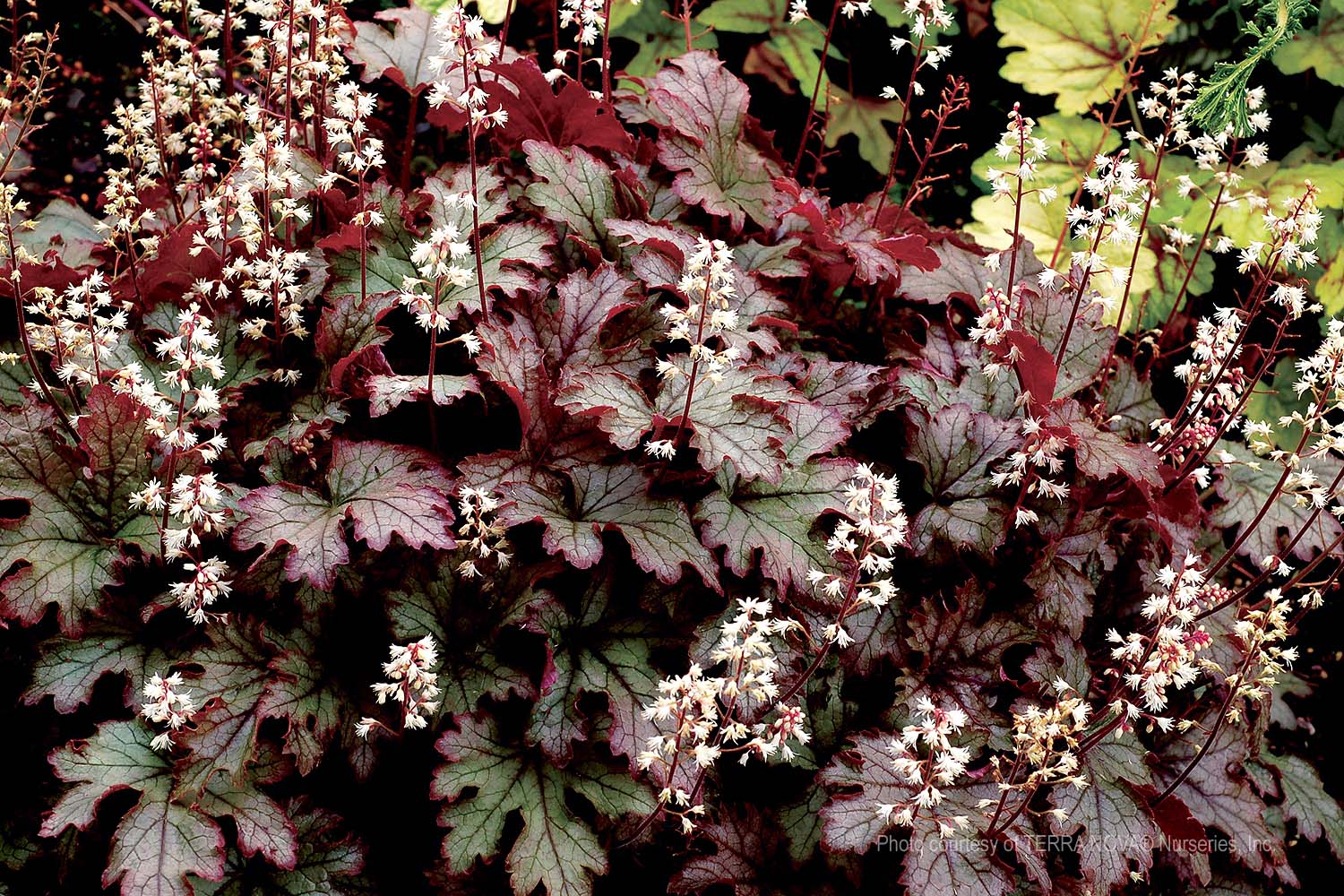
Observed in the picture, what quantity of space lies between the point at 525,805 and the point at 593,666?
0.82ft

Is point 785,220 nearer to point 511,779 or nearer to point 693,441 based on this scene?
point 693,441

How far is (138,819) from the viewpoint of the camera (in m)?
1.70

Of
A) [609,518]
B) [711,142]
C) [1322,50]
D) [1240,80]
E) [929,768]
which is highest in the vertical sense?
[1240,80]

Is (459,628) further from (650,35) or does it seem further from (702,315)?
(650,35)

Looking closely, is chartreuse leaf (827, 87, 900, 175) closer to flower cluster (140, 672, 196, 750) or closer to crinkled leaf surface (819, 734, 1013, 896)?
crinkled leaf surface (819, 734, 1013, 896)

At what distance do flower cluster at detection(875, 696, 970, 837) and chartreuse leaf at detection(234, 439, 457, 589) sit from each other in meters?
0.79

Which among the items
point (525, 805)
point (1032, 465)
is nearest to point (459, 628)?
point (525, 805)

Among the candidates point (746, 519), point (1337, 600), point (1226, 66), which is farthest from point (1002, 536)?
point (1337, 600)

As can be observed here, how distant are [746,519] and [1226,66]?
3.93 ft

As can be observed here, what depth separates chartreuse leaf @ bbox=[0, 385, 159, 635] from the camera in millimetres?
1791

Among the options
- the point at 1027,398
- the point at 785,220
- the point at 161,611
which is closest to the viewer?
the point at 161,611

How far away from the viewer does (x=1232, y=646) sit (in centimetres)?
225

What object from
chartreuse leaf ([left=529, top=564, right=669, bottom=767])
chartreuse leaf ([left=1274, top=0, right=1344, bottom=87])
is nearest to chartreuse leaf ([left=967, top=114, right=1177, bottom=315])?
chartreuse leaf ([left=1274, top=0, right=1344, bottom=87])

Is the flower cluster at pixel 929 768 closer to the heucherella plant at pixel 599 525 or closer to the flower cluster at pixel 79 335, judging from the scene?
the heucherella plant at pixel 599 525
